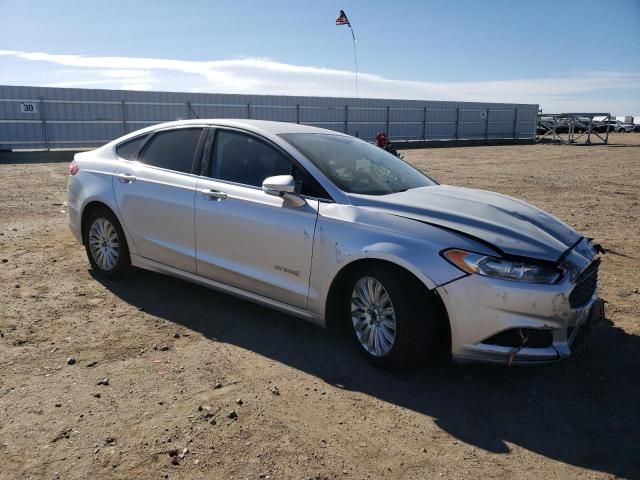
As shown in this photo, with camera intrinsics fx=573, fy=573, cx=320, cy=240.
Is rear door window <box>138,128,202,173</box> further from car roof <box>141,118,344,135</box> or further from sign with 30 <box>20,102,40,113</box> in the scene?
sign with 30 <box>20,102,40,113</box>

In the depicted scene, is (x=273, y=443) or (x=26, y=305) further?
(x=26, y=305)

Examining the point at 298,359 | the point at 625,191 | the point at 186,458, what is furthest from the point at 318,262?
the point at 625,191

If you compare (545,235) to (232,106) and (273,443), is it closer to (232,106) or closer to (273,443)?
(273,443)

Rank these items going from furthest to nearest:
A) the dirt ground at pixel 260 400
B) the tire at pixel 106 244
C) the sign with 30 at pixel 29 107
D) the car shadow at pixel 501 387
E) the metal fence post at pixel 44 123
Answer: the metal fence post at pixel 44 123
the sign with 30 at pixel 29 107
the tire at pixel 106 244
the car shadow at pixel 501 387
the dirt ground at pixel 260 400

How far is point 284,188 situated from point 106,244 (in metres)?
2.47

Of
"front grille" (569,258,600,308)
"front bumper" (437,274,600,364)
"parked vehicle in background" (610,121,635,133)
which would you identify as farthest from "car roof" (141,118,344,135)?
"parked vehicle in background" (610,121,635,133)

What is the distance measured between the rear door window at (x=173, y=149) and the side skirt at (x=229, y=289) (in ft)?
2.85

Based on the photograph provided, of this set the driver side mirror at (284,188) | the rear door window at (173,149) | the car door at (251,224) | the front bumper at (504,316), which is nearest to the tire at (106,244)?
the rear door window at (173,149)

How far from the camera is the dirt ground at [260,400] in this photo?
282cm

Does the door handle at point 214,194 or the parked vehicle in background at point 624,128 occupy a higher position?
the door handle at point 214,194

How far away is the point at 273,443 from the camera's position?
9.74 feet

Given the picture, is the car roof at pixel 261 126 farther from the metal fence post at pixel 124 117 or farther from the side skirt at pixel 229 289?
the metal fence post at pixel 124 117

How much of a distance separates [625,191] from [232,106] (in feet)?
58.9

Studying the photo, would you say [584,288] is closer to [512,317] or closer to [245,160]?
[512,317]
